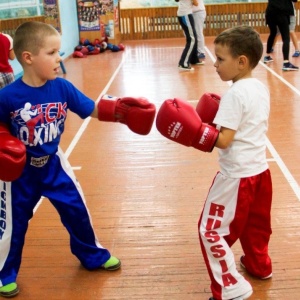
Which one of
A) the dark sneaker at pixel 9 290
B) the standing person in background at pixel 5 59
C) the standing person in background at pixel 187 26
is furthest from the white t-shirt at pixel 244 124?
the standing person in background at pixel 187 26

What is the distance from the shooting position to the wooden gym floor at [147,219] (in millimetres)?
2256

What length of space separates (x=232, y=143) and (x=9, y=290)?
4.03ft

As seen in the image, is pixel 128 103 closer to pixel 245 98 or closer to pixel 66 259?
pixel 245 98

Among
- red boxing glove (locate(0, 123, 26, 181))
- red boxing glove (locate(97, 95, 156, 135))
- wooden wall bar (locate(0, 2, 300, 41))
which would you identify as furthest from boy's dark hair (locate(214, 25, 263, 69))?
wooden wall bar (locate(0, 2, 300, 41))

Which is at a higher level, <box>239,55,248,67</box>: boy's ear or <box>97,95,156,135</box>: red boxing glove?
<box>239,55,248,67</box>: boy's ear

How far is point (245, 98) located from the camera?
186cm

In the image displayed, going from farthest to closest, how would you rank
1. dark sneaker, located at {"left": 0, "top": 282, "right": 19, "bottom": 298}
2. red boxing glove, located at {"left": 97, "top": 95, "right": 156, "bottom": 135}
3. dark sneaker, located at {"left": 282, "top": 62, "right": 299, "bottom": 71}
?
dark sneaker, located at {"left": 282, "top": 62, "right": 299, "bottom": 71} < dark sneaker, located at {"left": 0, "top": 282, "right": 19, "bottom": 298} < red boxing glove, located at {"left": 97, "top": 95, "right": 156, "bottom": 135}

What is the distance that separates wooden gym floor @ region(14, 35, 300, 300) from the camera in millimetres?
2256

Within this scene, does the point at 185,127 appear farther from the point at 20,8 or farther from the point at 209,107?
the point at 20,8

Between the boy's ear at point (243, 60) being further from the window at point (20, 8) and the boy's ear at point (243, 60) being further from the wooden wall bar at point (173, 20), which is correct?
the wooden wall bar at point (173, 20)

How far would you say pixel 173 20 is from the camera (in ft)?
41.8

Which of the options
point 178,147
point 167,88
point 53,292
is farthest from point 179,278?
point 167,88

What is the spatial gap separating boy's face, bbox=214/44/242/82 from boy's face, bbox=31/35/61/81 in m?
0.68

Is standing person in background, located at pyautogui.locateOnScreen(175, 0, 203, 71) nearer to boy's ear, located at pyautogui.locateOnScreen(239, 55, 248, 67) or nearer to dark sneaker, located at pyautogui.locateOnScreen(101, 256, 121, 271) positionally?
dark sneaker, located at pyautogui.locateOnScreen(101, 256, 121, 271)
